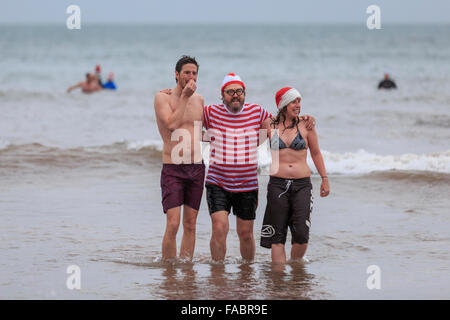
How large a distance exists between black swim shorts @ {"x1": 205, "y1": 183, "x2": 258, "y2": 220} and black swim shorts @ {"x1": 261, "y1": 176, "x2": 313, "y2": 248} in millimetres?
160

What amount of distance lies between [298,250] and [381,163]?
6.72 metres

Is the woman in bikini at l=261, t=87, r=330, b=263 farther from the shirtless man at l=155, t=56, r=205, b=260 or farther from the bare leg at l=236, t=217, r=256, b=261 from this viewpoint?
the shirtless man at l=155, t=56, r=205, b=260

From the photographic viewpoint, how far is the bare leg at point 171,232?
6355 millimetres

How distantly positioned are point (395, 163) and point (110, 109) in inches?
491

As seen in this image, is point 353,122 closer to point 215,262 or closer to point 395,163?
point 395,163

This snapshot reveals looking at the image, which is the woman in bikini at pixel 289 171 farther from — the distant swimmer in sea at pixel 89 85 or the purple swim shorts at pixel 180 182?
the distant swimmer in sea at pixel 89 85

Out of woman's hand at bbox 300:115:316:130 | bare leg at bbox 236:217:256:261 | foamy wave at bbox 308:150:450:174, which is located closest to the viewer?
woman's hand at bbox 300:115:316:130

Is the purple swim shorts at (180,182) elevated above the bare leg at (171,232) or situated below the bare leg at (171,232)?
above

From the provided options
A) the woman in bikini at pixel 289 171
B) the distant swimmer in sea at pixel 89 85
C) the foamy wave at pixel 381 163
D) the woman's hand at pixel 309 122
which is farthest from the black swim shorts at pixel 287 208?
the distant swimmer in sea at pixel 89 85

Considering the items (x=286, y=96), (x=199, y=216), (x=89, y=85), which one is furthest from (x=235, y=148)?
(x=89, y=85)

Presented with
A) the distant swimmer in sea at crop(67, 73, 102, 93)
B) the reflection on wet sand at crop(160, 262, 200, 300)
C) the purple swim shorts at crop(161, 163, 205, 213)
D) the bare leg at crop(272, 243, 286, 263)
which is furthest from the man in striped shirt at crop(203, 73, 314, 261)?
the distant swimmer in sea at crop(67, 73, 102, 93)

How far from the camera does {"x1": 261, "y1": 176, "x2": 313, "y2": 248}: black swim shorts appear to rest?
251 inches

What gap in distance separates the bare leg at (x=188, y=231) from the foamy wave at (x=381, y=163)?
634 centimetres

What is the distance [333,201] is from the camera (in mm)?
10031
